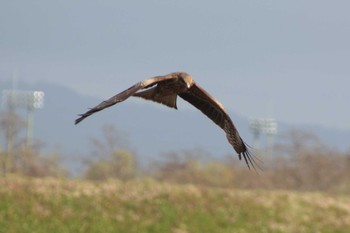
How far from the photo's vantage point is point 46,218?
33938 mm

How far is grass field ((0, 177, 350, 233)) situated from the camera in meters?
34.0

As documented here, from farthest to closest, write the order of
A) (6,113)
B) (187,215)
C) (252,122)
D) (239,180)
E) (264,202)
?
(252,122) → (6,113) → (239,180) → (264,202) → (187,215)

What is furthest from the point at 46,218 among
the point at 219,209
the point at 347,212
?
the point at 347,212

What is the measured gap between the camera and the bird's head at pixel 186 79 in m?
8.07

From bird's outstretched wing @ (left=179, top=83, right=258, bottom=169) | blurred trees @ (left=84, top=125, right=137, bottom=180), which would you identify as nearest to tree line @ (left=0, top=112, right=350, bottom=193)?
blurred trees @ (left=84, top=125, right=137, bottom=180)

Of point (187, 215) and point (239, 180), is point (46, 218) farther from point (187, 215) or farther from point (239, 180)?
point (239, 180)

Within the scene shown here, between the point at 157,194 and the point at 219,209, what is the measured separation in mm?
2015

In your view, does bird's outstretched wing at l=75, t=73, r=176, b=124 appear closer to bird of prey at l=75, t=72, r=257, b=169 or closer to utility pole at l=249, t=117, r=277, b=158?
bird of prey at l=75, t=72, r=257, b=169

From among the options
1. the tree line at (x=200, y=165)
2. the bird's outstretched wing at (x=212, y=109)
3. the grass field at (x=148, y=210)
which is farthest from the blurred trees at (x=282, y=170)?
the bird's outstretched wing at (x=212, y=109)

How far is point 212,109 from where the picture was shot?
8.86 metres

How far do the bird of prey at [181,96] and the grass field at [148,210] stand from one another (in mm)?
23772

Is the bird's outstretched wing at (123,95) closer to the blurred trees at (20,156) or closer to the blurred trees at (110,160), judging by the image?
the blurred trees at (20,156)

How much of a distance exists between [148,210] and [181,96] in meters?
27.6

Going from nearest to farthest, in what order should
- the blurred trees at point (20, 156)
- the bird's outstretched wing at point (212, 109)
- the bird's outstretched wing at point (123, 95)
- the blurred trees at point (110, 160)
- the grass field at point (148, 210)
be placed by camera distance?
the bird's outstretched wing at point (123, 95) < the bird's outstretched wing at point (212, 109) < the grass field at point (148, 210) < the blurred trees at point (20, 156) < the blurred trees at point (110, 160)
